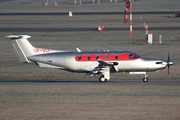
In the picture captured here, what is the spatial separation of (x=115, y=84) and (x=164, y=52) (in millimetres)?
18568

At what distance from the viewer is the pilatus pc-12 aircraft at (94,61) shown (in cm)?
2816

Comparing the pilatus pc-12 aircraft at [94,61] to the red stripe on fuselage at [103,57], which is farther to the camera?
the red stripe on fuselage at [103,57]

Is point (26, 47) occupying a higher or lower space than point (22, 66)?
higher

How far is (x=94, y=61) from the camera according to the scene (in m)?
28.5

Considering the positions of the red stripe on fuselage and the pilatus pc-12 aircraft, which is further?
the red stripe on fuselage

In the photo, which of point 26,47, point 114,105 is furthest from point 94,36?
point 114,105

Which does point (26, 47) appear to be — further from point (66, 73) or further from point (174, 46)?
point (174, 46)

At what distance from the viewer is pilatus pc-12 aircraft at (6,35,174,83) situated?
2816cm

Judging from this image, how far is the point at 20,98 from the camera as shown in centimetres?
2345

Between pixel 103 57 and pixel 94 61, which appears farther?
pixel 94 61

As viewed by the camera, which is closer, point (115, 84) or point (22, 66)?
point (115, 84)

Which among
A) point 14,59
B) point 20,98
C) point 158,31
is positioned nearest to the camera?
point 20,98

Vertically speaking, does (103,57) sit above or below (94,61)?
above

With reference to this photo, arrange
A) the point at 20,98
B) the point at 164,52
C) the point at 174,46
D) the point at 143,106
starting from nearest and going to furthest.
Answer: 1. the point at 143,106
2. the point at 20,98
3. the point at 164,52
4. the point at 174,46
